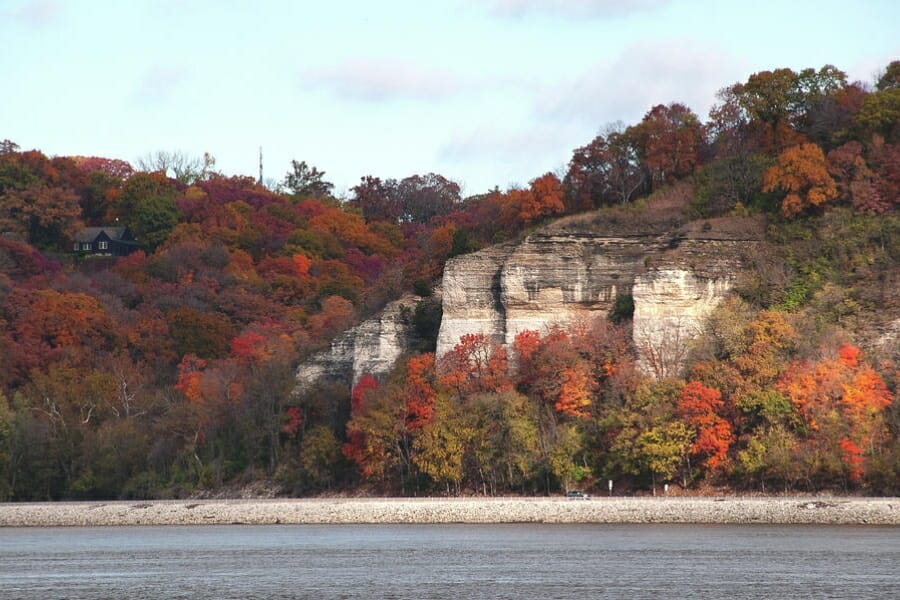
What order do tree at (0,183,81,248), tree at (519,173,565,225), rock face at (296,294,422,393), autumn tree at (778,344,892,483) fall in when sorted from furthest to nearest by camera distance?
tree at (0,183,81,248), tree at (519,173,565,225), rock face at (296,294,422,393), autumn tree at (778,344,892,483)

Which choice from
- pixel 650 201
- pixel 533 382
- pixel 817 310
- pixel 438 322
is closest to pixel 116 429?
pixel 438 322

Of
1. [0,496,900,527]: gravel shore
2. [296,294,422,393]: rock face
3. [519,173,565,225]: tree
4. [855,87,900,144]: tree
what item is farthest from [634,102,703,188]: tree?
[0,496,900,527]: gravel shore

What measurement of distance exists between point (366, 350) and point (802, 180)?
85.1 ft

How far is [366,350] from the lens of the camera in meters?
85.4

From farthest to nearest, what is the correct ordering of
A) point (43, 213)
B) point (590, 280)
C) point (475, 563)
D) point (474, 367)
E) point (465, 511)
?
1. point (43, 213)
2. point (590, 280)
3. point (474, 367)
4. point (465, 511)
5. point (475, 563)

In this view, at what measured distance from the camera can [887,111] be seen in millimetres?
84125

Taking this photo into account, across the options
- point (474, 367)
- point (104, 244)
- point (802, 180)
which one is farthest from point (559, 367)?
point (104, 244)

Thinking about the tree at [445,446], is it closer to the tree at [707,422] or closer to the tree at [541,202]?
the tree at [707,422]

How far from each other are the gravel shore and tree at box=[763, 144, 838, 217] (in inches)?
889

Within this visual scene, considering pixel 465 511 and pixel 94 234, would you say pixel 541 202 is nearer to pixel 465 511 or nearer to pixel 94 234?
pixel 465 511

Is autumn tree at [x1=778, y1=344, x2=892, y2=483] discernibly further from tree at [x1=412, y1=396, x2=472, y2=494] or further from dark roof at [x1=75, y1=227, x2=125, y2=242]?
dark roof at [x1=75, y1=227, x2=125, y2=242]

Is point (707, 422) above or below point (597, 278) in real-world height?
below

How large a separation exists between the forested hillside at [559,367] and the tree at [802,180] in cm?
14

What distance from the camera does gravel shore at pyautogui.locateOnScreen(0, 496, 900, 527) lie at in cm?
5984
